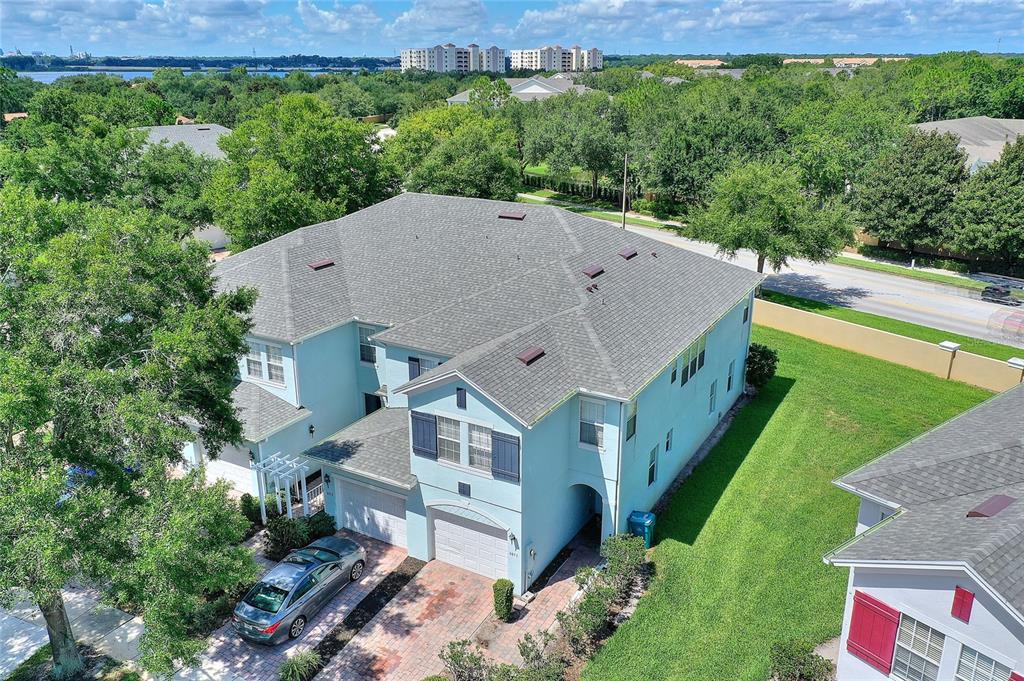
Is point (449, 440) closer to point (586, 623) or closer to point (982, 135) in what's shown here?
point (586, 623)

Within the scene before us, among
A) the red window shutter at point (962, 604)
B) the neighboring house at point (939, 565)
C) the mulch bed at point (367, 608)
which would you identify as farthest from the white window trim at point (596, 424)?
the red window shutter at point (962, 604)

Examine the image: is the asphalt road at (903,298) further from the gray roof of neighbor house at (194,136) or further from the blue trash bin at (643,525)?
the gray roof of neighbor house at (194,136)

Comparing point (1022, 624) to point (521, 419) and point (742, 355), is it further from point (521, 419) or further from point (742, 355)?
point (742, 355)

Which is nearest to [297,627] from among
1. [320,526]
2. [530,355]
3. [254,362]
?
[320,526]

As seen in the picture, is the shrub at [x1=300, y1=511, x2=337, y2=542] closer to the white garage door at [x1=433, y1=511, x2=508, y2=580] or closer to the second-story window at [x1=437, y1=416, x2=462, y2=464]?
the white garage door at [x1=433, y1=511, x2=508, y2=580]

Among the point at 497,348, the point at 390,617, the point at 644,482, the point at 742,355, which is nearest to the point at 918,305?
the point at 742,355
